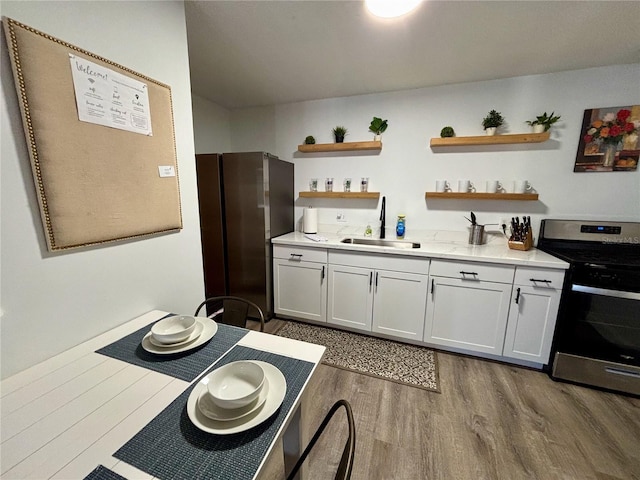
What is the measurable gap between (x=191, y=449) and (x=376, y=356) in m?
1.78

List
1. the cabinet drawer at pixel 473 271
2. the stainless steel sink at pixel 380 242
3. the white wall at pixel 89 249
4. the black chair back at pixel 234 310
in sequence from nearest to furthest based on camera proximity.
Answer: the white wall at pixel 89 249, the black chair back at pixel 234 310, the cabinet drawer at pixel 473 271, the stainless steel sink at pixel 380 242

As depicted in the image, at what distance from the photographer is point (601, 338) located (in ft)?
5.66

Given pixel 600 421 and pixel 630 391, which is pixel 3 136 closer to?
pixel 600 421

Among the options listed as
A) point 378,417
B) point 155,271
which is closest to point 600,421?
point 378,417

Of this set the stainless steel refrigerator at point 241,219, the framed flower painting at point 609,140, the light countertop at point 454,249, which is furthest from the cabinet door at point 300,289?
the framed flower painting at point 609,140

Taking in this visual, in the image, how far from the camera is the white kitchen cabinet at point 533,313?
5.93 ft

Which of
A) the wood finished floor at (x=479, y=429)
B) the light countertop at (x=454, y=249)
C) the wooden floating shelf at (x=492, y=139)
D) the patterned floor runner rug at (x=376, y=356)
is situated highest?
the wooden floating shelf at (x=492, y=139)

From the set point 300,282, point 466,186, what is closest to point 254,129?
point 300,282

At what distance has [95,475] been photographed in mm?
547

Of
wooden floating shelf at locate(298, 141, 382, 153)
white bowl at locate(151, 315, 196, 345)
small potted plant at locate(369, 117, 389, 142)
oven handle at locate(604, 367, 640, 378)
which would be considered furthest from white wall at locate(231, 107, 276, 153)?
oven handle at locate(604, 367, 640, 378)

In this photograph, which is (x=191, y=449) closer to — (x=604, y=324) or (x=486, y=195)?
(x=604, y=324)

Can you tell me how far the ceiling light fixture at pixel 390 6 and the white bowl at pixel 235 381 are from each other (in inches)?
68.5

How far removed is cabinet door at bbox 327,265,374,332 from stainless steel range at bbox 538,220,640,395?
136 cm

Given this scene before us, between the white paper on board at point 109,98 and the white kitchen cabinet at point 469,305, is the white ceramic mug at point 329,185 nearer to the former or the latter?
the white kitchen cabinet at point 469,305
